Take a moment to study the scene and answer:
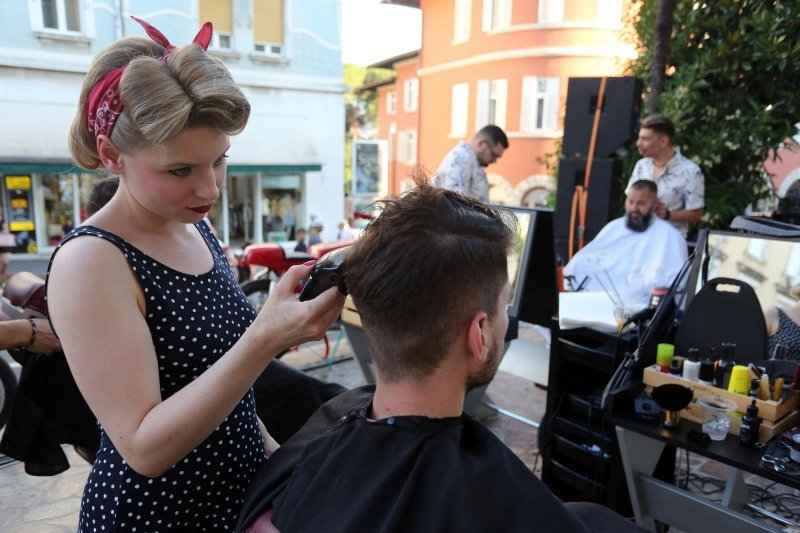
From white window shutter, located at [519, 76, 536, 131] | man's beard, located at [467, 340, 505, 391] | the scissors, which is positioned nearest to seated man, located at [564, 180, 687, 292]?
the scissors

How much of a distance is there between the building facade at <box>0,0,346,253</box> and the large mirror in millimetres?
7496

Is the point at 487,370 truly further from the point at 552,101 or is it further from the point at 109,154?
the point at 552,101

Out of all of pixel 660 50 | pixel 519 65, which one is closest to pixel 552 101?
pixel 519 65

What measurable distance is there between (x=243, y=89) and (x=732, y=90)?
19.5 ft

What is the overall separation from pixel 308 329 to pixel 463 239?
0.29 metres

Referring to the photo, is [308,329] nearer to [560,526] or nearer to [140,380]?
[140,380]

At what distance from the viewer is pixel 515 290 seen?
2379mm

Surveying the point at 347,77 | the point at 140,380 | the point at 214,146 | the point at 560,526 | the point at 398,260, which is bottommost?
the point at 560,526

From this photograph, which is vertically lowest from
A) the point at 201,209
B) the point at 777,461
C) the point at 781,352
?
the point at 777,461

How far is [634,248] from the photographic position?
3.24 metres

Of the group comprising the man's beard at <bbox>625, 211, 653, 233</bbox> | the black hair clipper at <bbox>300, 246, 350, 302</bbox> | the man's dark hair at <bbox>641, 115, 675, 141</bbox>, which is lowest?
the man's beard at <bbox>625, 211, 653, 233</bbox>

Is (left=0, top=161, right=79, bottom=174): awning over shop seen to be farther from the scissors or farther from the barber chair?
the scissors

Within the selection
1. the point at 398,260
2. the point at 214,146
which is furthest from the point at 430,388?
the point at 214,146

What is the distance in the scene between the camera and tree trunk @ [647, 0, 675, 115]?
4.55m
